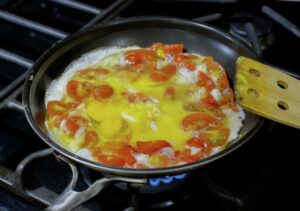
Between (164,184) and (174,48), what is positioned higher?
(174,48)

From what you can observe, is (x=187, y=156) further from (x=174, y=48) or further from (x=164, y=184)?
(x=174, y=48)

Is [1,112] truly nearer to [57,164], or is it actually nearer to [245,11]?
[57,164]

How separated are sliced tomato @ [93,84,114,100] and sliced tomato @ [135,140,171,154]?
178mm

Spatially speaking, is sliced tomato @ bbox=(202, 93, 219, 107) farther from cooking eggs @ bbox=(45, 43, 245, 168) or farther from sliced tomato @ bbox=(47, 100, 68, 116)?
sliced tomato @ bbox=(47, 100, 68, 116)

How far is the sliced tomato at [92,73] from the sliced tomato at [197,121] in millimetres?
262

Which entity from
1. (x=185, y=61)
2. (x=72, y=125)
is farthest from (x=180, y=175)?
(x=185, y=61)

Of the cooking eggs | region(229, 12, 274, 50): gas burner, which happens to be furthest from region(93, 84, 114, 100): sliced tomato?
region(229, 12, 274, 50): gas burner

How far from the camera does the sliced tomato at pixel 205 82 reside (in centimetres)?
115

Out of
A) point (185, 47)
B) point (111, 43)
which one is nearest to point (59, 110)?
point (111, 43)

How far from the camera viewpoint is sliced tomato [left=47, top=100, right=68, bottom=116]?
3.55 ft

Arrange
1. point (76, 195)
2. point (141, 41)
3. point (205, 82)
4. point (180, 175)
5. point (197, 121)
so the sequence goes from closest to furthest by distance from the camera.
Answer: point (76, 195), point (180, 175), point (197, 121), point (205, 82), point (141, 41)

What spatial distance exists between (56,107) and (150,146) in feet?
0.81

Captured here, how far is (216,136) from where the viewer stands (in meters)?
1.02

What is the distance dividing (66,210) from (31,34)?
77cm
